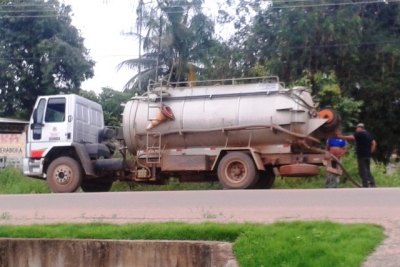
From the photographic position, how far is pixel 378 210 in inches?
418

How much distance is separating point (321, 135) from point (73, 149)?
597 centimetres

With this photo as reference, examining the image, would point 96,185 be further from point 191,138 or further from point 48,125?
point 191,138

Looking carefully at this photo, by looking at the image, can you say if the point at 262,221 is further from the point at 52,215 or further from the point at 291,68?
the point at 291,68

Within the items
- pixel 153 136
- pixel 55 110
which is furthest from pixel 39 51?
pixel 153 136

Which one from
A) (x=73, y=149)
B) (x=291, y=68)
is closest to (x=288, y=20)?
(x=291, y=68)

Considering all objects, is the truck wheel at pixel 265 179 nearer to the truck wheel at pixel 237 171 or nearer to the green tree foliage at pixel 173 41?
the truck wheel at pixel 237 171

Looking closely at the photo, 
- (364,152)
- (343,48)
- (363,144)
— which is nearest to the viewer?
(363,144)

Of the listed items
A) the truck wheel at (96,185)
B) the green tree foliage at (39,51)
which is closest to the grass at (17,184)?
the truck wheel at (96,185)

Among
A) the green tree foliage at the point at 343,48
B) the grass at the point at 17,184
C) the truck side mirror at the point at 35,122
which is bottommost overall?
the grass at the point at 17,184

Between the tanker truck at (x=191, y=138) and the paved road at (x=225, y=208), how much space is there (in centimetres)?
353

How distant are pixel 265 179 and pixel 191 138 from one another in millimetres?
2020

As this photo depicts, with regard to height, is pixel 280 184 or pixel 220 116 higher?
pixel 220 116

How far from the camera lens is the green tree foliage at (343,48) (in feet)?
89.8

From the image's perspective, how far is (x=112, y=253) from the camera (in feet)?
28.8
